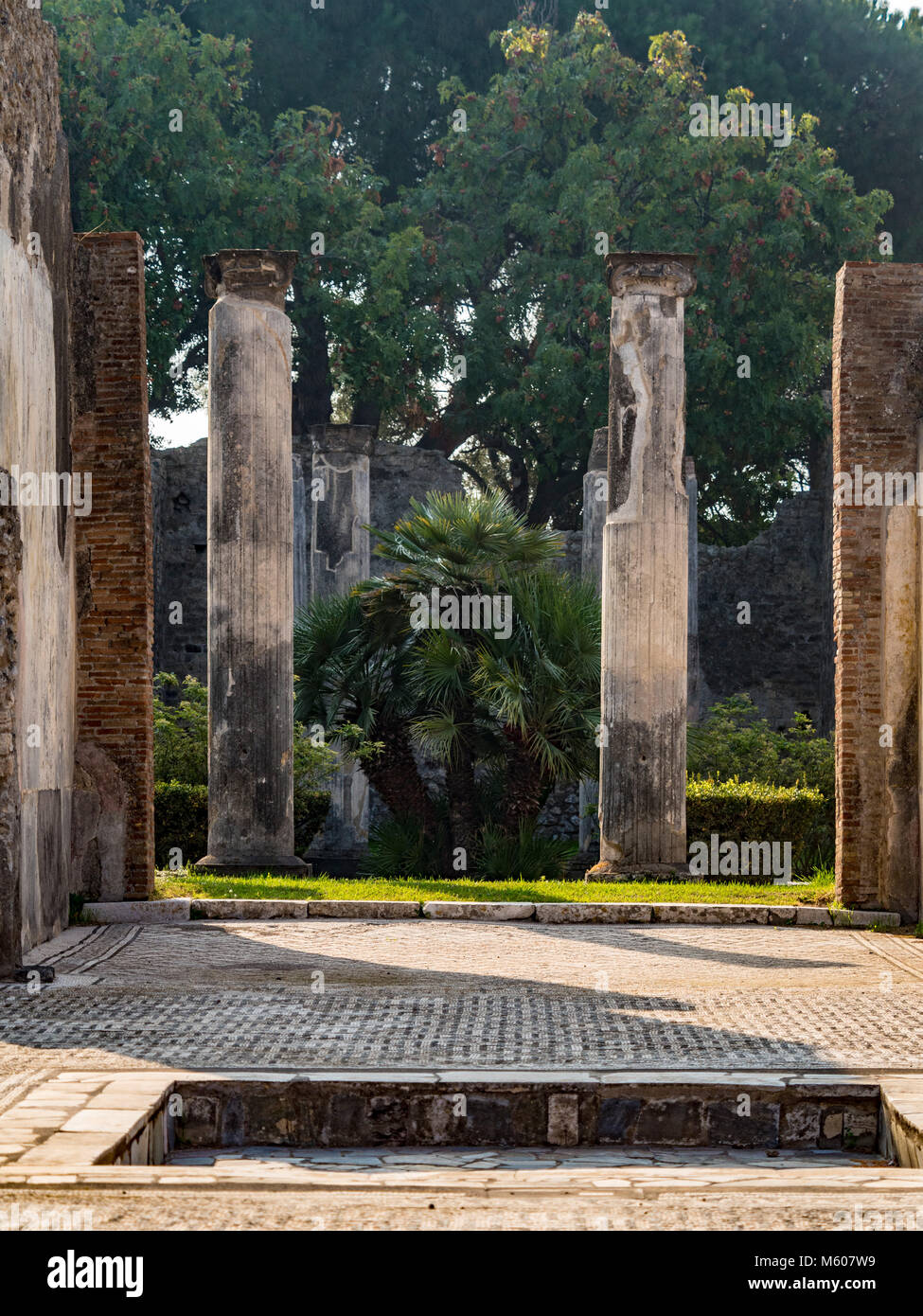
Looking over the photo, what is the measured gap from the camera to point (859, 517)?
9078mm

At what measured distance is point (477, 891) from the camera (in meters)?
9.70

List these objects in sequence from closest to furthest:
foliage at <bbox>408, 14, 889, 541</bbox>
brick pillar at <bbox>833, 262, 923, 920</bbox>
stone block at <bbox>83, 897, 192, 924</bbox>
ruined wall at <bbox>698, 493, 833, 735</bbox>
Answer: stone block at <bbox>83, 897, 192, 924</bbox> → brick pillar at <bbox>833, 262, 923, 920</bbox> → foliage at <bbox>408, 14, 889, 541</bbox> → ruined wall at <bbox>698, 493, 833, 735</bbox>

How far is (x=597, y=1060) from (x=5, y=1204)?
2169mm

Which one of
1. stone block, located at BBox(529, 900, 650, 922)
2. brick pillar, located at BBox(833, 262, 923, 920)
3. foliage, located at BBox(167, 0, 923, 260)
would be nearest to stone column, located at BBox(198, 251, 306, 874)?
stone block, located at BBox(529, 900, 650, 922)

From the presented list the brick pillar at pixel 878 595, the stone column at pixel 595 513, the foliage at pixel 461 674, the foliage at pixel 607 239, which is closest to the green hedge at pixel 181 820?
the foliage at pixel 461 674

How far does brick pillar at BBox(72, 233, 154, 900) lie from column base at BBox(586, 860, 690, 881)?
329cm

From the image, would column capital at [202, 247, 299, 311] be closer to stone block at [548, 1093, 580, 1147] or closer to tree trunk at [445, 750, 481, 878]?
tree trunk at [445, 750, 481, 878]

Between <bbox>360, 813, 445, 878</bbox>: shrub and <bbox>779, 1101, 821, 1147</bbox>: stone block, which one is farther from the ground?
<bbox>779, 1101, 821, 1147</bbox>: stone block

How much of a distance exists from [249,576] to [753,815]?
419 centimetres

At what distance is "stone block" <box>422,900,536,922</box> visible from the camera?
9023mm

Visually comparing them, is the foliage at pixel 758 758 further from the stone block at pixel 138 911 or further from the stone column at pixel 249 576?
the stone block at pixel 138 911
